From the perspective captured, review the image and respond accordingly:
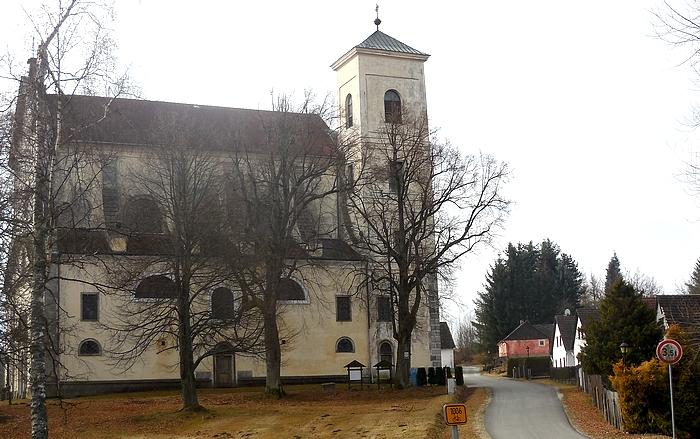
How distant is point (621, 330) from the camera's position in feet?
116

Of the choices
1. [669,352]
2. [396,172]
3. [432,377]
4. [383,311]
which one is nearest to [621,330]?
[669,352]

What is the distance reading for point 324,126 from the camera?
139 feet

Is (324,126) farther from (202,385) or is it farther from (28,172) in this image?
(28,172)

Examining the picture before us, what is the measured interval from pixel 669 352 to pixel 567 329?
58.2 meters

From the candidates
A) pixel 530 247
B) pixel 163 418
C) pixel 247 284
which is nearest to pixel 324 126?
pixel 247 284

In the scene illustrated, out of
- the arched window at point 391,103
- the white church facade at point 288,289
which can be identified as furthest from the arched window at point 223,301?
the arched window at point 391,103

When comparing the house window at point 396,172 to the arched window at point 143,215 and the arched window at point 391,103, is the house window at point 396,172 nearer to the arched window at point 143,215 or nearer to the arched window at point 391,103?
the arched window at point 391,103

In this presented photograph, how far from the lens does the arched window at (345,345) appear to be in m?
51.9

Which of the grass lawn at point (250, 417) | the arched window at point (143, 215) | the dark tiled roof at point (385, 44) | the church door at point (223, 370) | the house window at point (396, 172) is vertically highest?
the dark tiled roof at point (385, 44)

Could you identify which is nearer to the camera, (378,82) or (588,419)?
(588,419)

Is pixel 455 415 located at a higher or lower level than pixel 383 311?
lower

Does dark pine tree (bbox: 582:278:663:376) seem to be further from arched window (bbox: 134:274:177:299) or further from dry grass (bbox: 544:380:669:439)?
arched window (bbox: 134:274:177:299)

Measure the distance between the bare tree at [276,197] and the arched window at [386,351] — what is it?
1190 centimetres

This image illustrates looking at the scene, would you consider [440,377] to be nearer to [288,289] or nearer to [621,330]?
[288,289]
